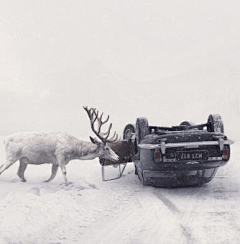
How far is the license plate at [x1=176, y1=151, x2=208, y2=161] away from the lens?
305 inches

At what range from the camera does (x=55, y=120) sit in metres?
90.2

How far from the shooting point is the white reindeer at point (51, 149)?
849cm

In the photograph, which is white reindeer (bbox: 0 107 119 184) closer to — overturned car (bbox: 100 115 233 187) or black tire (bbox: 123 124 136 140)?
overturned car (bbox: 100 115 233 187)

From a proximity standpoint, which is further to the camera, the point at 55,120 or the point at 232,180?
the point at 55,120

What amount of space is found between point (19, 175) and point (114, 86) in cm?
12575

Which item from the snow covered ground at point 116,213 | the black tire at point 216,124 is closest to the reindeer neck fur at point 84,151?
the snow covered ground at point 116,213

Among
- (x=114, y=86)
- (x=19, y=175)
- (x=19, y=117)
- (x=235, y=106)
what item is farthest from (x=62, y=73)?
(x=19, y=175)

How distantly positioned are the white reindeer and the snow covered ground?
0.59 meters

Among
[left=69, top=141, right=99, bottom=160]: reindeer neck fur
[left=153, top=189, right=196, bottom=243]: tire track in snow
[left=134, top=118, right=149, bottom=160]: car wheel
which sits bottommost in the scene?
[left=153, top=189, right=196, bottom=243]: tire track in snow

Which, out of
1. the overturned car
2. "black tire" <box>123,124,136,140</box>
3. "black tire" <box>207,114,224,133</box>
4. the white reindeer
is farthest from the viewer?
→ "black tire" <box>123,124,136,140</box>

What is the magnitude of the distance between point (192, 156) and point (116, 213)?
2.29 meters

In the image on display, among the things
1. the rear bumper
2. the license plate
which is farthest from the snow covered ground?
the license plate

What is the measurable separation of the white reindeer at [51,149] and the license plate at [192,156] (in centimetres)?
168

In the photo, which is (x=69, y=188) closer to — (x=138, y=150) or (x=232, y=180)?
(x=138, y=150)
